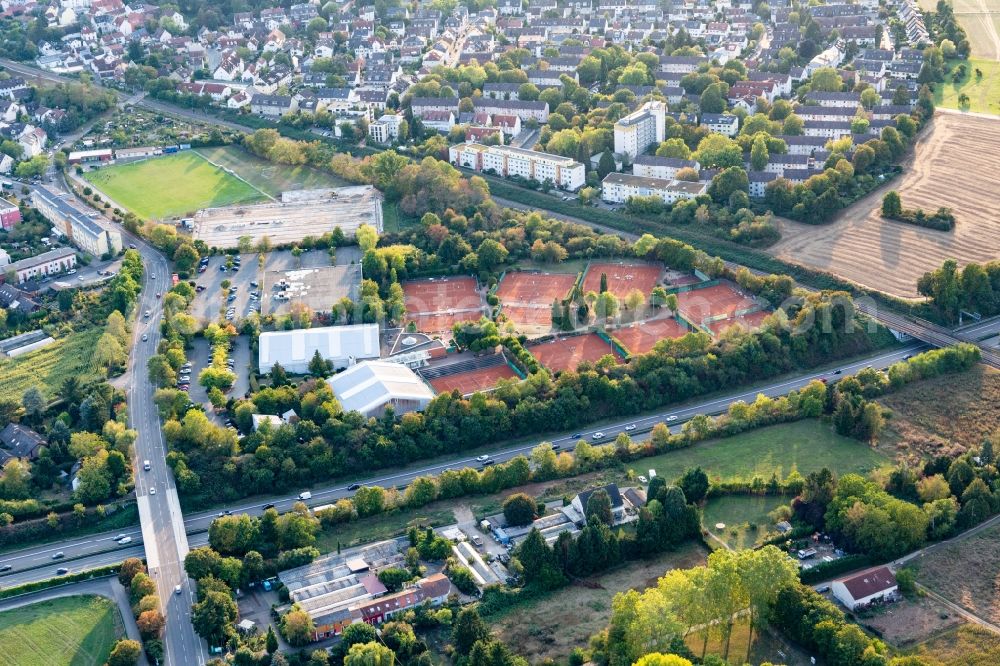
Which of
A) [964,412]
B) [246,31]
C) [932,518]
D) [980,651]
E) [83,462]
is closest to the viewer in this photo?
[980,651]

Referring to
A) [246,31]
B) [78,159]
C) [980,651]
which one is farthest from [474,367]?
[246,31]

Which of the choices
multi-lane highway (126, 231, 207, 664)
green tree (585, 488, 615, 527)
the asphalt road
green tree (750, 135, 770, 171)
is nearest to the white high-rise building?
green tree (750, 135, 770, 171)

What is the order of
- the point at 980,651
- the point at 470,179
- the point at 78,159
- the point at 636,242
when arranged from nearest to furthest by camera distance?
the point at 980,651 → the point at 636,242 → the point at 470,179 → the point at 78,159

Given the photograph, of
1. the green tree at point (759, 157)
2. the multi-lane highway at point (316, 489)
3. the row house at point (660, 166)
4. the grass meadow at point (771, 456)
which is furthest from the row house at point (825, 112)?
the grass meadow at point (771, 456)

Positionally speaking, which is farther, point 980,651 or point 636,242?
point 636,242

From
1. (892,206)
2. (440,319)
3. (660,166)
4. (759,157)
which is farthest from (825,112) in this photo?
(440,319)

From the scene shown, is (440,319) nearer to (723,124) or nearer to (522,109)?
(522,109)

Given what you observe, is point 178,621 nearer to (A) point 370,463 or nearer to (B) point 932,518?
(A) point 370,463
